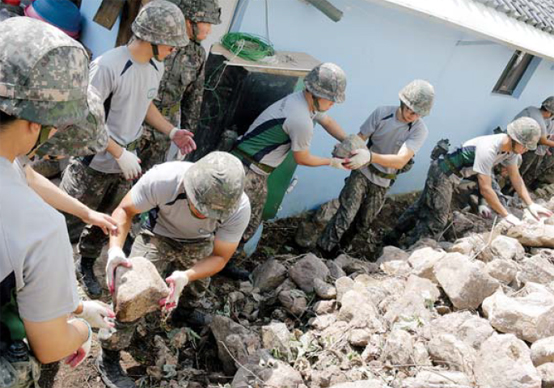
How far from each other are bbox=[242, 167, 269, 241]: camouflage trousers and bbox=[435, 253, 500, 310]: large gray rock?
68.2 inches

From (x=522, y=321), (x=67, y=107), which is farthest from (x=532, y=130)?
(x=67, y=107)

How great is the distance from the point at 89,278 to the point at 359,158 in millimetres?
2564

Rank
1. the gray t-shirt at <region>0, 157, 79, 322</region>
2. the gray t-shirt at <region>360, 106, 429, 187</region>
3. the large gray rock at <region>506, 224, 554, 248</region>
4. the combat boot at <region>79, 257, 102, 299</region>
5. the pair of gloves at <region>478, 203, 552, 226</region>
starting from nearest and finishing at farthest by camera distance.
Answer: the gray t-shirt at <region>0, 157, 79, 322</region> < the combat boot at <region>79, 257, 102, 299</region> < the gray t-shirt at <region>360, 106, 429, 187</region> < the large gray rock at <region>506, 224, 554, 248</region> < the pair of gloves at <region>478, 203, 552, 226</region>

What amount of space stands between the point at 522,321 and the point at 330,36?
350cm

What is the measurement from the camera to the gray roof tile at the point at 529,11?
20.9 feet

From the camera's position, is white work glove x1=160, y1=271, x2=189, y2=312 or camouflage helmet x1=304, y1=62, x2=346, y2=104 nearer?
white work glove x1=160, y1=271, x2=189, y2=312

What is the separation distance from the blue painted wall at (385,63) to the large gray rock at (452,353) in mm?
3172

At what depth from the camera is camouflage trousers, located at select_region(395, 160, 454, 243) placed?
567 cm

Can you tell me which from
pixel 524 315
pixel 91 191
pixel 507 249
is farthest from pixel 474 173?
pixel 91 191

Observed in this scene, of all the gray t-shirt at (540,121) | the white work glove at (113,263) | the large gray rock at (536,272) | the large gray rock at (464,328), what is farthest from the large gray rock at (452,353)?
the gray t-shirt at (540,121)

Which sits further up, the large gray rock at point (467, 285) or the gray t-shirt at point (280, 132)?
the gray t-shirt at point (280, 132)

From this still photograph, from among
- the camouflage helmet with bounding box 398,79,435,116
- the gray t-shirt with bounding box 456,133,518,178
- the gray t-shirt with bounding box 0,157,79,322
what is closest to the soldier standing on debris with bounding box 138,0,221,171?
the camouflage helmet with bounding box 398,79,435,116

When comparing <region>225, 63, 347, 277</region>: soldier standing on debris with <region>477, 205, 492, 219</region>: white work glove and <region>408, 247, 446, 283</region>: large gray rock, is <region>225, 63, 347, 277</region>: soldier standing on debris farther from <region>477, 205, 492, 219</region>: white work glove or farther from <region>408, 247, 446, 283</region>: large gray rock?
<region>477, 205, 492, 219</region>: white work glove

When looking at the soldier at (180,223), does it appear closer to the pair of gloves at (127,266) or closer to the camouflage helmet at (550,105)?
the pair of gloves at (127,266)
